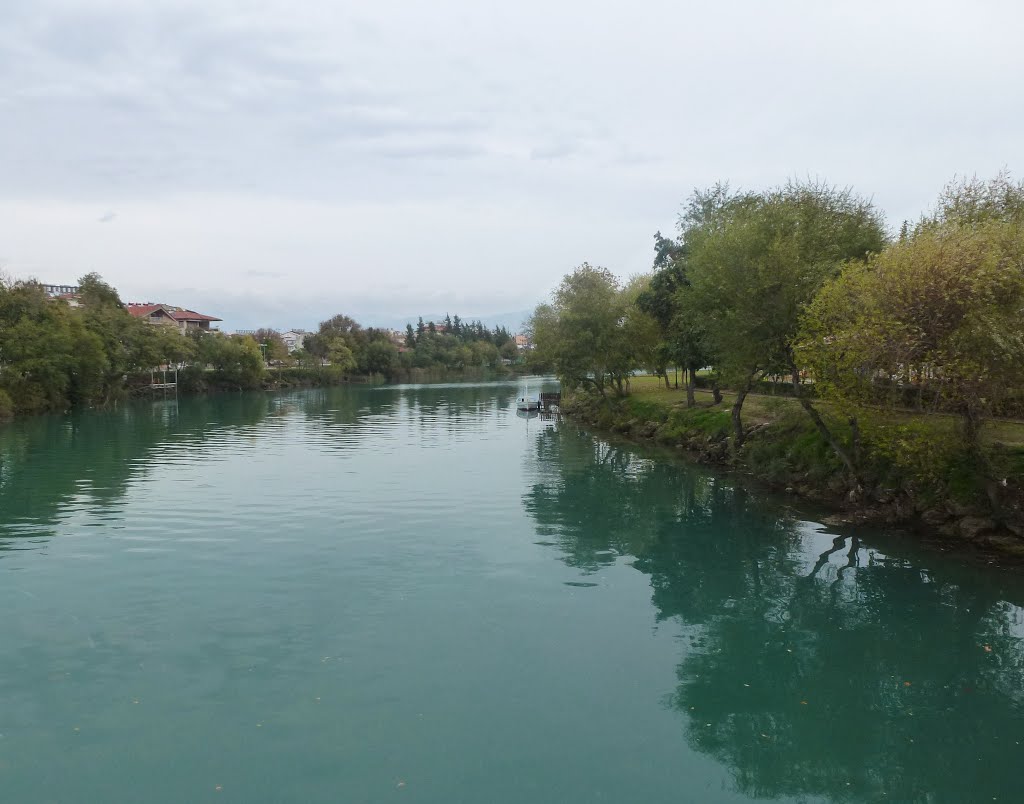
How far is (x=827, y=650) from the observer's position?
16.2 metres

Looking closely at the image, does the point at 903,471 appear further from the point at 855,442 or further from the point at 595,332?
the point at 595,332

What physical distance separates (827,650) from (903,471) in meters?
13.3

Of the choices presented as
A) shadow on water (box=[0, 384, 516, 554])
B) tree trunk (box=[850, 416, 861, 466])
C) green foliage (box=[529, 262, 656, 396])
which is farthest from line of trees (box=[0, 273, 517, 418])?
tree trunk (box=[850, 416, 861, 466])

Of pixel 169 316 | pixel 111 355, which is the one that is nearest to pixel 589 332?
pixel 111 355

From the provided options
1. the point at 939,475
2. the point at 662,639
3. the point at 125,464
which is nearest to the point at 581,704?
the point at 662,639

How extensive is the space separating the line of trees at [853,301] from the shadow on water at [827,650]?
214 inches

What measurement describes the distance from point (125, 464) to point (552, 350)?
109 feet

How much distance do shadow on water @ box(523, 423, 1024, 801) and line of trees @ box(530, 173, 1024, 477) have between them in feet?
17.8

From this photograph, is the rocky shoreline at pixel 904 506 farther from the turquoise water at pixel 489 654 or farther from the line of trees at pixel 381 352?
the line of trees at pixel 381 352

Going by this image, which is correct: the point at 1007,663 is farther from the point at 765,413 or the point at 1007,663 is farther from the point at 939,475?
the point at 765,413

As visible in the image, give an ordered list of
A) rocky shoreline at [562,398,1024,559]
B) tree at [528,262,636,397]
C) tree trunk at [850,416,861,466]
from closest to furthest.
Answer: rocky shoreline at [562,398,1024,559] < tree trunk at [850,416,861,466] < tree at [528,262,636,397]

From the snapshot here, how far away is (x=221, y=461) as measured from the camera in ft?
139

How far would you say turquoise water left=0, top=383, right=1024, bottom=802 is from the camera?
11.2 meters

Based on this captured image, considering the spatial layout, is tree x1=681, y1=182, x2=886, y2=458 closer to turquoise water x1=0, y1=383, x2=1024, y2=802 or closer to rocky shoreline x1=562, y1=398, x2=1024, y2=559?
rocky shoreline x1=562, y1=398, x2=1024, y2=559
